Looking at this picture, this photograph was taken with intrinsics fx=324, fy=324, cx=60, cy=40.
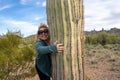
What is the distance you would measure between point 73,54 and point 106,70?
1574cm

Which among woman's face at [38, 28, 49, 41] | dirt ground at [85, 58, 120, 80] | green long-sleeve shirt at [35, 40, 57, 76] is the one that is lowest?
dirt ground at [85, 58, 120, 80]

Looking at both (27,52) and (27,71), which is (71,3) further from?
(27,71)

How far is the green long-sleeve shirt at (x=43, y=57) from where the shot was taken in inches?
216

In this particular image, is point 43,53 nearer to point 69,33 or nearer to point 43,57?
point 43,57

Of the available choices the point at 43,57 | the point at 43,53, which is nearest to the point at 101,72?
the point at 43,57

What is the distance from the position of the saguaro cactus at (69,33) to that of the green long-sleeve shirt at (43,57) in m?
0.34

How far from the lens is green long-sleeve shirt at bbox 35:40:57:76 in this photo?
5492 mm

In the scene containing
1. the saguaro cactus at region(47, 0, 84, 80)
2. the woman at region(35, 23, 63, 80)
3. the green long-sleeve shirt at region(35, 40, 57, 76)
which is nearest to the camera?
the saguaro cactus at region(47, 0, 84, 80)

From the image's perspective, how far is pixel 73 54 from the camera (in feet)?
16.8

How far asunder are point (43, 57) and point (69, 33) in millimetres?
960

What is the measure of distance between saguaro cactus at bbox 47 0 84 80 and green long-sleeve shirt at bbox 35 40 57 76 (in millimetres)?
338

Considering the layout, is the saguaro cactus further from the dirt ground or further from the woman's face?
the dirt ground

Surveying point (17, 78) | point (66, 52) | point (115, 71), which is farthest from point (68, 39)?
point (115, 71)

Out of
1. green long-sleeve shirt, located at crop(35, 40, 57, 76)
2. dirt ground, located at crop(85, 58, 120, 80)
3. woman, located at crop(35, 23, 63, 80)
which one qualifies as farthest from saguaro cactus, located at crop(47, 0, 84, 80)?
dirt ground, located at crop(85, 58, 120, 80)
